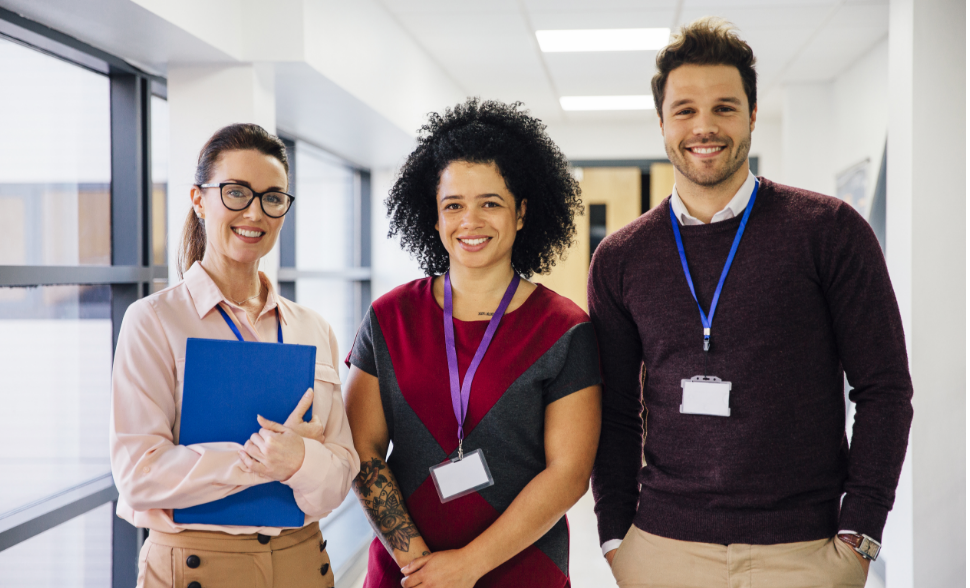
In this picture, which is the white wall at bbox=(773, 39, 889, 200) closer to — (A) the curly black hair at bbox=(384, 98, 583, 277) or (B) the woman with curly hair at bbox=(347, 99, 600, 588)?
(A) the curly black hair at bbox=(384, 98, 583, 277)

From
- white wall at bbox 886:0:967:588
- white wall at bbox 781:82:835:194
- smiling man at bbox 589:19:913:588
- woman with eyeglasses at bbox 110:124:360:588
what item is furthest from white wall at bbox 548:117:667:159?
woman with eyeglasses at bbox 110:124:360:588

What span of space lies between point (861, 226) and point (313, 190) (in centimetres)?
398

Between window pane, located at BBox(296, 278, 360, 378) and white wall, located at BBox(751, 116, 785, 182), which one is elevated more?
white wall, located at BBox(751, 116, 785, 182)

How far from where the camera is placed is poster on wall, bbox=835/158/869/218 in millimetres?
4895

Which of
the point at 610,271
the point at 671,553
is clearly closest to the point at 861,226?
the point at 610,271

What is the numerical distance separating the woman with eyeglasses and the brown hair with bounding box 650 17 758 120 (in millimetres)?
927

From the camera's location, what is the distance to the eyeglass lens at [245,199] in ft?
5.01

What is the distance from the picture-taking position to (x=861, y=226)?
1.54m

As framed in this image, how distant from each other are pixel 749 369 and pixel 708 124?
0.54 meters

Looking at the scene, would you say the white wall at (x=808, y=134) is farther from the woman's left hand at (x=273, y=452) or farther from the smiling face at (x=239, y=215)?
the woman's left hand at (x=273, y=452)

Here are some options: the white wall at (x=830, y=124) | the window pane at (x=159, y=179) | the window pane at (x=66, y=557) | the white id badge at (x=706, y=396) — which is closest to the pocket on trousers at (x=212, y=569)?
the white id badge at (x=706, y=396)

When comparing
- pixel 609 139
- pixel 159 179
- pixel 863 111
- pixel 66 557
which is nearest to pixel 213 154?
pixel 159 179

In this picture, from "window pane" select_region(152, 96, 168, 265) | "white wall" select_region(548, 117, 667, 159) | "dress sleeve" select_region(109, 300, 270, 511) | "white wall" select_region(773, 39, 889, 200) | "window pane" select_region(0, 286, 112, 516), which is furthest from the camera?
"white wall" select_region(548, 117, 667, 159)

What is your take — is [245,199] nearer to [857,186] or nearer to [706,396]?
[706,396]
